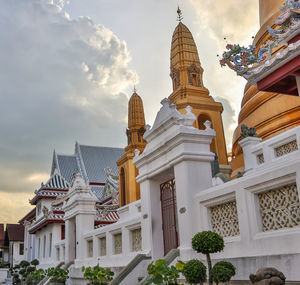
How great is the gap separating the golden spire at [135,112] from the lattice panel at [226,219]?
2104 cm

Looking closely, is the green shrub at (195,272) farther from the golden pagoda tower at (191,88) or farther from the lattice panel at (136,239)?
the golden pagoda tower at (191,88)

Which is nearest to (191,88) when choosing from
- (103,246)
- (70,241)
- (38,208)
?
(70,241)

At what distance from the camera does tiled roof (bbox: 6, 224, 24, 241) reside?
41781mm

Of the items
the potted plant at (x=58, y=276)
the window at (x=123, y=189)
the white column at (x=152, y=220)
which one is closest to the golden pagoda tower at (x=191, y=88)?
the window at (x=123, y=189)

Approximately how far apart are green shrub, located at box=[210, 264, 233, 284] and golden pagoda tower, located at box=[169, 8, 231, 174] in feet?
51.5

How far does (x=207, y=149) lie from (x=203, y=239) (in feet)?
8.72

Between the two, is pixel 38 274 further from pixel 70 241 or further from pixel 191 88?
pixel 191 88

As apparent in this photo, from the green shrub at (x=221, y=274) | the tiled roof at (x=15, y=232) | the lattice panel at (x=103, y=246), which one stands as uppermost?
the tiled roof at (x=15, y=232)

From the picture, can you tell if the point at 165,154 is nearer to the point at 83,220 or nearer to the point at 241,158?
the point at 83,220

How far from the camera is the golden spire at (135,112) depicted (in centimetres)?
2842

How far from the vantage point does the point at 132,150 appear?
27.2 meters

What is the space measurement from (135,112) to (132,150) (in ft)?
10.5

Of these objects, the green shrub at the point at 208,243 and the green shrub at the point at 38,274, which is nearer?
the green shrub at the point at 208,243

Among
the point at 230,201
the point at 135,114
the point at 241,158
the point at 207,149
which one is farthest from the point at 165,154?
the point at 135,114
